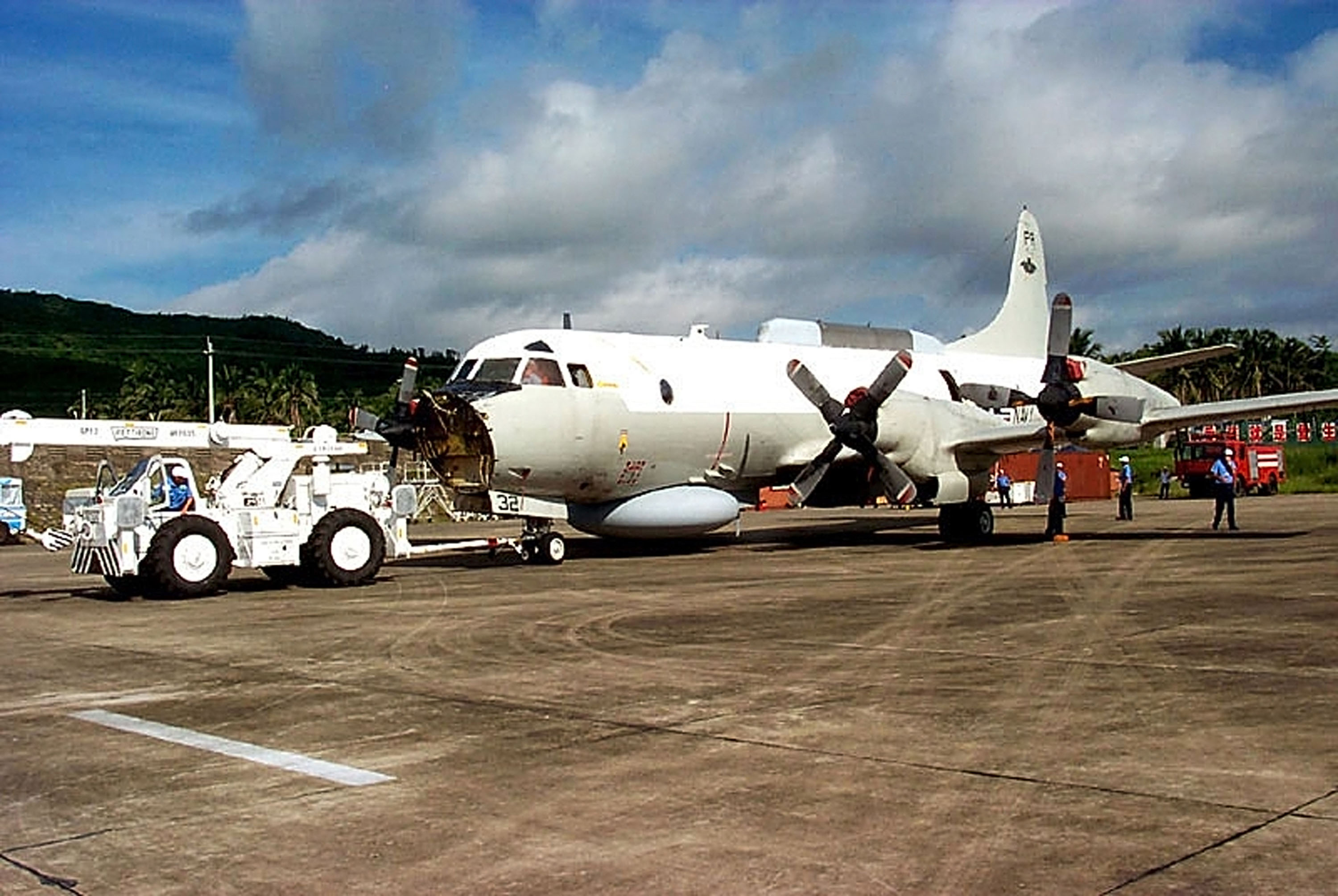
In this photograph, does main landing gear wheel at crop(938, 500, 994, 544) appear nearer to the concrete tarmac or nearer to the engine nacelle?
the engine nacelle

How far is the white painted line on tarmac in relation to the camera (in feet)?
22.1

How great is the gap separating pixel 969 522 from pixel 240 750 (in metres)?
21.2

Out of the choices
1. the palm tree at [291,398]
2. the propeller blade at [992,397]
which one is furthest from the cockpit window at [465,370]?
the palm tree at [291,398]

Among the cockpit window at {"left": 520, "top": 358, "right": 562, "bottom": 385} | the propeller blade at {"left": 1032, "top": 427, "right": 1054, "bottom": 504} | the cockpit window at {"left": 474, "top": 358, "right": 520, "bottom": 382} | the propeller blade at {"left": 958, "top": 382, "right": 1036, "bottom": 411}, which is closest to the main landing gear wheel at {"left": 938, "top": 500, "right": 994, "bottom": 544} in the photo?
the propeller blade at {"left": 1032, "top": 427, "right": 1054, "bottom": 504}

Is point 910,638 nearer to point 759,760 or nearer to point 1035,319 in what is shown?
point 759,760

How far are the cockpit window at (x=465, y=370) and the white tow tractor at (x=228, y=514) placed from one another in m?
2.30

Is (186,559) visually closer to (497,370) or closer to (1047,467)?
(497,370)

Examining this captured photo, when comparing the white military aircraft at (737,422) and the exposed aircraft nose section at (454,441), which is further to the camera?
the white military aircraft at (737,422)

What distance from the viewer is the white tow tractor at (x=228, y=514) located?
16797 mm

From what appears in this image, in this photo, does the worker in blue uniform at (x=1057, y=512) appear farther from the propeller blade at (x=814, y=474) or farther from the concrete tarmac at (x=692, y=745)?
the concrete tarmac at (x=692, y=745)

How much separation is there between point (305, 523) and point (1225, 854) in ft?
49.7

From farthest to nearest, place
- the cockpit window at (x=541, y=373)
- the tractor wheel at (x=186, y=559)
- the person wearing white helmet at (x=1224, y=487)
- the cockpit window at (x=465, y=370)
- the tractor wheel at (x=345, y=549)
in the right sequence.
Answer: the person wearing white helmet at (x=1224, y=487), the cockpit window at (x=465, y=370), the cockpit window at (x=541, y=373), the tractor wheel at (x=345, y=549), the tractor wheel at (x=186, y=559)

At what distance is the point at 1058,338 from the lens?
2473 cm

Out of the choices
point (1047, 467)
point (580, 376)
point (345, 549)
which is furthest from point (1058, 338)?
point (345, 549)
